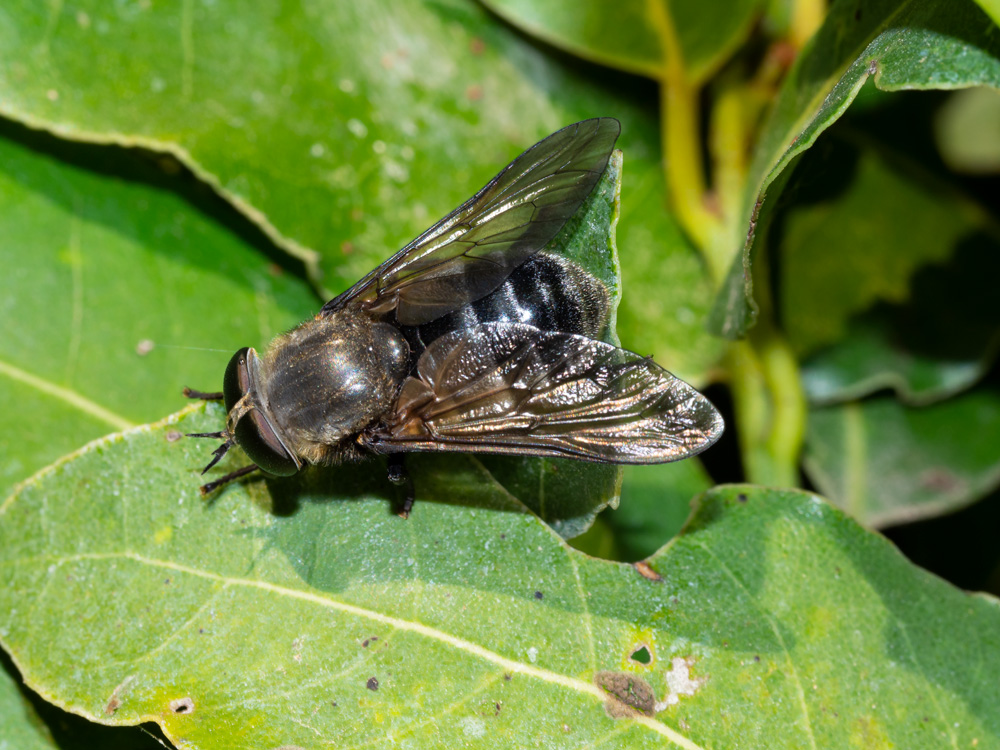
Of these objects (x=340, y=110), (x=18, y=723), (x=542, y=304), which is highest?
(x=340, y=110)

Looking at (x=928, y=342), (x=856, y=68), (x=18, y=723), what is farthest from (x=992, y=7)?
(x=18, y=723)

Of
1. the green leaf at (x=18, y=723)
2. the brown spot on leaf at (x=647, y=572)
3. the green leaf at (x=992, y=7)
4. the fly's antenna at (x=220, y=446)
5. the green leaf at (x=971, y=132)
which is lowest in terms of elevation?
the green leaf at (x=18, y=723)

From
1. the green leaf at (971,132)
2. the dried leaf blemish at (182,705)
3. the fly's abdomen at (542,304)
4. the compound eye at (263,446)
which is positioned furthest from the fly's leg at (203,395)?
the green leaf at (971,132)

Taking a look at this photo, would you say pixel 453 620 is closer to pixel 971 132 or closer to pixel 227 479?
pixel 227 479

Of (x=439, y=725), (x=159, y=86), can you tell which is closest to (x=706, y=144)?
(x=159, y=86)

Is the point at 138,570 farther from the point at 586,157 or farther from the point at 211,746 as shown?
the point at 586,157

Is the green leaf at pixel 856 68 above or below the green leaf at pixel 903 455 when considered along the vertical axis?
above

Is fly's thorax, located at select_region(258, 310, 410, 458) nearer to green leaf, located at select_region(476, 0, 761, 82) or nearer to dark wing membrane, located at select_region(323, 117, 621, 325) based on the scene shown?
dark wing membrane, located at select_region(323, 117, 621, 325)

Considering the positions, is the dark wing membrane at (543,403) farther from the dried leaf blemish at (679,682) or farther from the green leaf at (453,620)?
the dried leaf blemish at (679,682)
